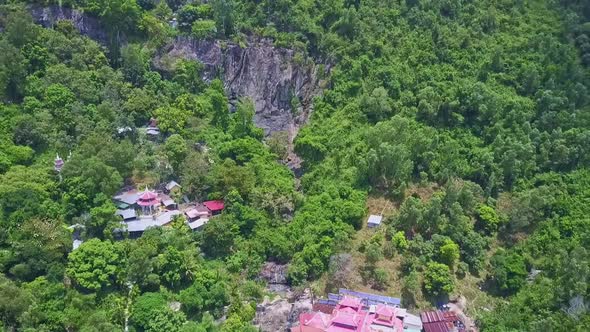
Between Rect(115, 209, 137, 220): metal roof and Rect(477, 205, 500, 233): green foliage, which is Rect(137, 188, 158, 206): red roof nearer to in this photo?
Rect(115, 209, 137, 220): metal roof

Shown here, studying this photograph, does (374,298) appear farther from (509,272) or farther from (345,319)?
(509,272)

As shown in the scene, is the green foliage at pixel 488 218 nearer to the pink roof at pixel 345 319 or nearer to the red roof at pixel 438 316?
the red roof at pixel 438 316

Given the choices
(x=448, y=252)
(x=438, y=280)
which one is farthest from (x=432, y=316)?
(x=448, y=252)

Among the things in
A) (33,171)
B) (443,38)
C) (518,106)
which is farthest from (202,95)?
(518,106)

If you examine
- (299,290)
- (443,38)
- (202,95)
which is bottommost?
(299,290)

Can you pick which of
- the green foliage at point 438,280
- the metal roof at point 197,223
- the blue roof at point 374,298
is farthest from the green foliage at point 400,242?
the metal roof at point 197,223

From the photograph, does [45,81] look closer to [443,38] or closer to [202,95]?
[202,95]

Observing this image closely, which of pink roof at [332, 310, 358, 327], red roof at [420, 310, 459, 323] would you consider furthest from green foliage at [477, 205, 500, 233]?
pink roof at [332, 310, 358, 327]
